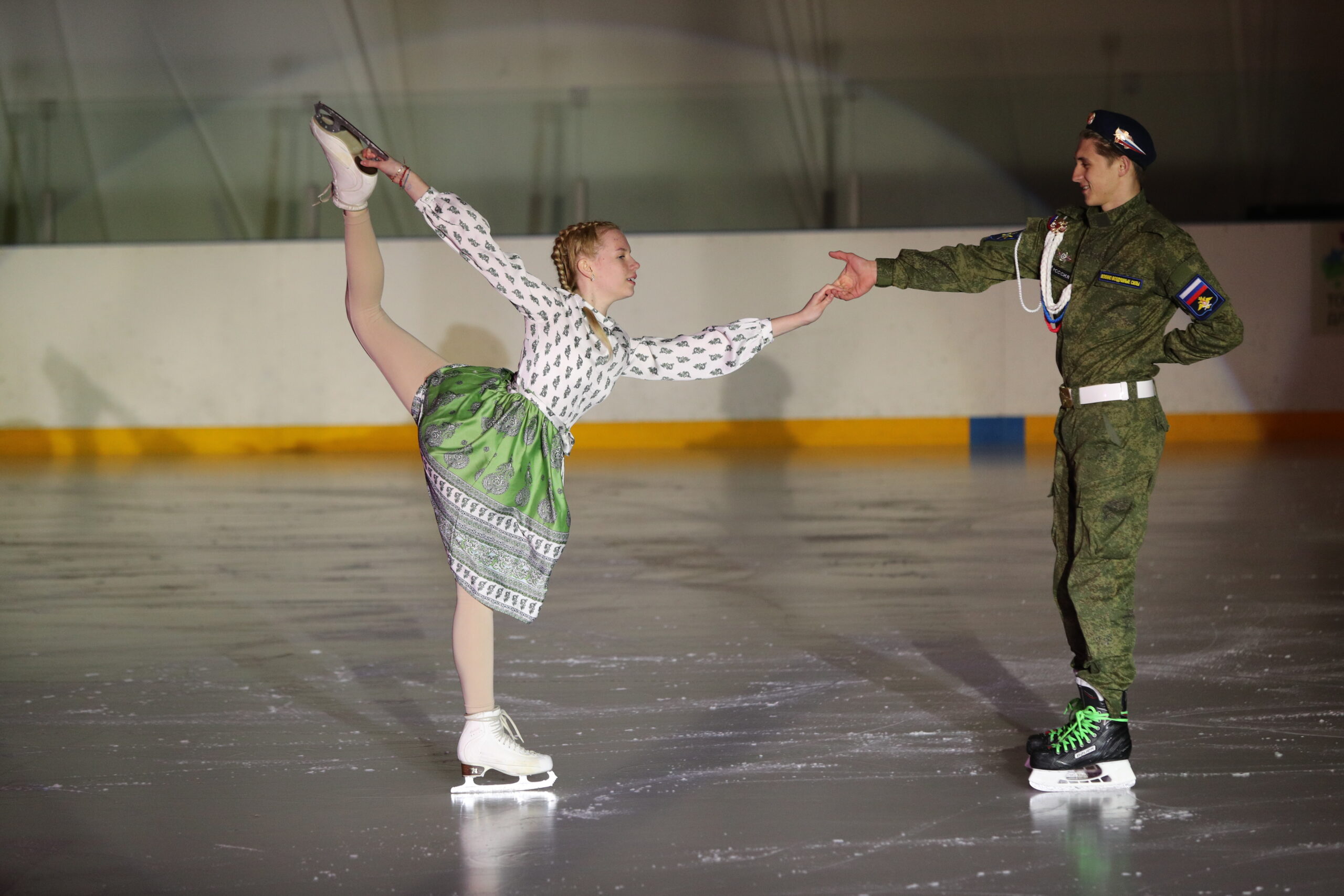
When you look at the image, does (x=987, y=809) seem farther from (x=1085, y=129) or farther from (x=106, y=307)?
(x=106, y=307)

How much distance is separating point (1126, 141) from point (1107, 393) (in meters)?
0.56

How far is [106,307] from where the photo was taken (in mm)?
12906

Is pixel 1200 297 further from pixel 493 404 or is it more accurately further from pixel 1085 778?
pixel 493 404

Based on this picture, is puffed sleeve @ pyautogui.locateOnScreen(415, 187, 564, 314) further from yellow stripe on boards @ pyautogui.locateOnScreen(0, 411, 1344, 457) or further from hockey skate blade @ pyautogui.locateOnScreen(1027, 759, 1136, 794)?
yellow stripe on boards @ pyautogui.locateOnScreen(0, 411, 1344, 457)

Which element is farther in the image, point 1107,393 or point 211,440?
point 211,440

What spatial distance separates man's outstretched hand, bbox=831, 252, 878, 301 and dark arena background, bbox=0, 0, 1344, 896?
1100 mm

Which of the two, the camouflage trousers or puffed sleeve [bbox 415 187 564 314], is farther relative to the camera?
the camouflage trousers

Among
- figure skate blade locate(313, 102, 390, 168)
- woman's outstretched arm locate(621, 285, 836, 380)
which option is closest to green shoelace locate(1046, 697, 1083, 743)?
woman's outstretched arm locate(621, 285, 836, 380)

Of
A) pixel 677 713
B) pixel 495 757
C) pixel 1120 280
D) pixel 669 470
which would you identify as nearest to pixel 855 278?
pixel 1120 280

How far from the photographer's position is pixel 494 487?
10.4 feet

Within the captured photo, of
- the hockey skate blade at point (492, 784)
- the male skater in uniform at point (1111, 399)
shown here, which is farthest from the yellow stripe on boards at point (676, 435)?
the hockey skate blade at point (492, 784)

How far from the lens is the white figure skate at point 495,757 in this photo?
10.4 ft

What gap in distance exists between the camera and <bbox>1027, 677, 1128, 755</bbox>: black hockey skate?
3.21 metres

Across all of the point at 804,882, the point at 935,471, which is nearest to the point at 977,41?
the point at 935,471
